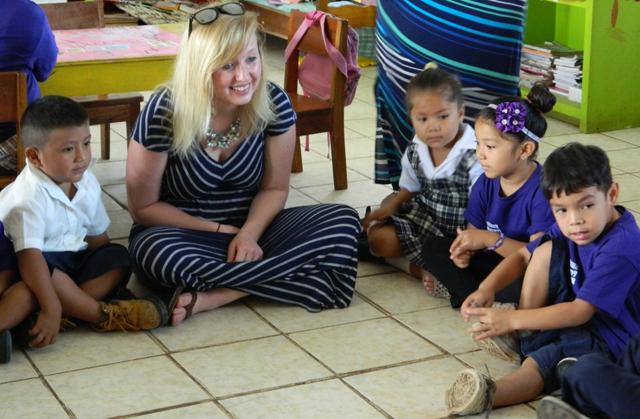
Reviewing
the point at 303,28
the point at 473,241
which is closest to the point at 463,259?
the point at 473,241

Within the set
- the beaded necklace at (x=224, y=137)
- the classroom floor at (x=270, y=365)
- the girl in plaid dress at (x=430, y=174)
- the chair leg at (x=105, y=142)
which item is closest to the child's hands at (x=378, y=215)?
the girl in plaid dress at (x=430, y=174)

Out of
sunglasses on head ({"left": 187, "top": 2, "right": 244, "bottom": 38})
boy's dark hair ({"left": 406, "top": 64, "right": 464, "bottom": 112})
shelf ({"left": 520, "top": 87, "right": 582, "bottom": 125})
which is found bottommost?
shelf ({"left": 520, "top": 87, "right": 582, "bottom": 125})

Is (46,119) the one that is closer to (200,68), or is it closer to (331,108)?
(200,68)

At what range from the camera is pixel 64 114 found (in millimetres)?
Answer: 2885

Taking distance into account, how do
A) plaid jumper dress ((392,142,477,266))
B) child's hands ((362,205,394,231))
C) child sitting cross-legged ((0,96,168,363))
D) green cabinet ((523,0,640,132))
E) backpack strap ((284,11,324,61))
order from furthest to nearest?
green cabinet ((523,0,640,132)), backpack strap ((284,11,324,61)), child's hands ((362,205,394,231)), plaid jumper dress ((392,142,477,266)), child sitting cross-legged ((0,96,168,363))

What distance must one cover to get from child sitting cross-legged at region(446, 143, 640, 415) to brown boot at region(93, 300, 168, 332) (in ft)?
2.74

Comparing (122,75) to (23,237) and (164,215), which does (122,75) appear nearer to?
(164,215)

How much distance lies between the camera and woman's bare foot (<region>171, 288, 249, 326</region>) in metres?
2.97

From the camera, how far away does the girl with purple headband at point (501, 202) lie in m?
2.91

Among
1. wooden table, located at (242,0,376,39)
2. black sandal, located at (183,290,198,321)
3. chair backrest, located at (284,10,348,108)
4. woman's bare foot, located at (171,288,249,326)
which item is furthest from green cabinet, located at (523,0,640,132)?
black sandal, located at (183,290,198,321)

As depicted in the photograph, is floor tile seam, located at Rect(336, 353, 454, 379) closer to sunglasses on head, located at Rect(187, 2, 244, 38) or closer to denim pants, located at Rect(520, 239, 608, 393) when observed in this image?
denim pants, located at Rect(520, 239, 608, 393)

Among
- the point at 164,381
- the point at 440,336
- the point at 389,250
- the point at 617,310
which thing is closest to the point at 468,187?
the point at 389,250

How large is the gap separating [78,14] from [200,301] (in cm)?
184

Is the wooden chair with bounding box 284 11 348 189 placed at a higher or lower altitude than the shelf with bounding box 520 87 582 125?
higher
